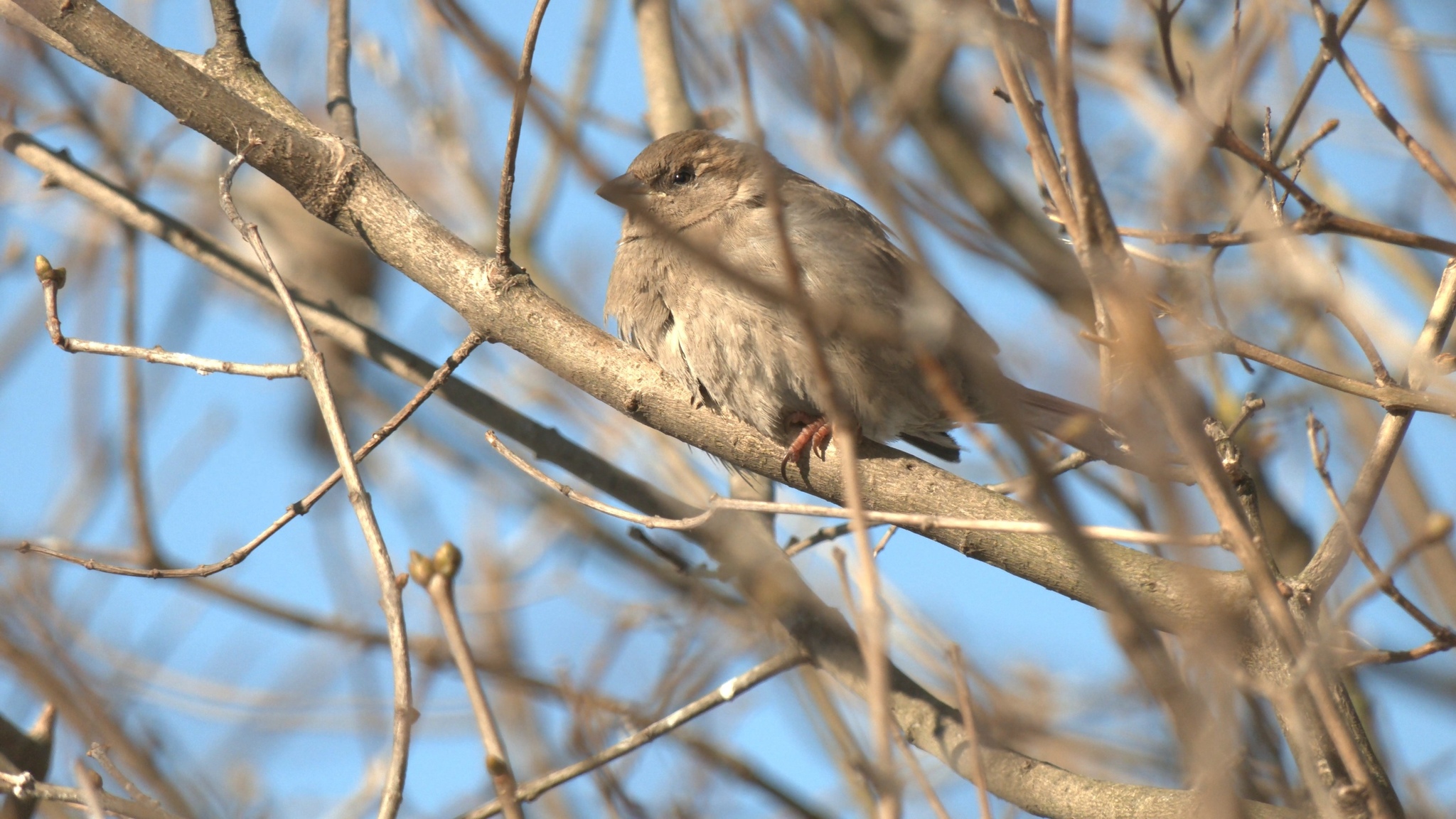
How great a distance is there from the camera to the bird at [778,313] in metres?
3.67

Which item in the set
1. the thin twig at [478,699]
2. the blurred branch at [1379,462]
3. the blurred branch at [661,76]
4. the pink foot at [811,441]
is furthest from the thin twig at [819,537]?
the blurred branch at [661,76]

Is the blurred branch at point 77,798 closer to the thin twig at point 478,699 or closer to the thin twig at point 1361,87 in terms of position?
the thin twig at point 478,699

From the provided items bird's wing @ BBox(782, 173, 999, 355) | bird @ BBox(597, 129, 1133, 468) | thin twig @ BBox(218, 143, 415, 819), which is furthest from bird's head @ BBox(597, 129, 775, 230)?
thin twig @ BBox(218, 143, 415, 819)

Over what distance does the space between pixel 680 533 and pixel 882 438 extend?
781 mm

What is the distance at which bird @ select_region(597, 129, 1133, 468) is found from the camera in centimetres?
367

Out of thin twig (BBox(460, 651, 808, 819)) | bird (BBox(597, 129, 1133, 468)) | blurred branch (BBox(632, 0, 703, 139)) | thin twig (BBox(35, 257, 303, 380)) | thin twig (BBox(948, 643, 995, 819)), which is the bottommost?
thin twig (BBox(948, 643, 995, 819))

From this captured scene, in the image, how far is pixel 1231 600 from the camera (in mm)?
2580

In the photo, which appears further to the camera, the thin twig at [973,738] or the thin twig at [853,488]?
the thin twig at [973,738]

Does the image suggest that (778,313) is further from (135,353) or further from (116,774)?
(116,774)

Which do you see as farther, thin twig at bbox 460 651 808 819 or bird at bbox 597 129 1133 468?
bird at bbox 597 129 1133 468

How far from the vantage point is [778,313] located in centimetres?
364

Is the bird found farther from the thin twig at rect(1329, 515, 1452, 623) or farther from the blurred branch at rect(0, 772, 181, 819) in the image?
the blurred branch at rect(0, 772, 181, 819)

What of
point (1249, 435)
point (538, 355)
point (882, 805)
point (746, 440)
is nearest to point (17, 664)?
point (538, 355)

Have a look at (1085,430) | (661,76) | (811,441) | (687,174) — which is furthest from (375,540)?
(661,76)
